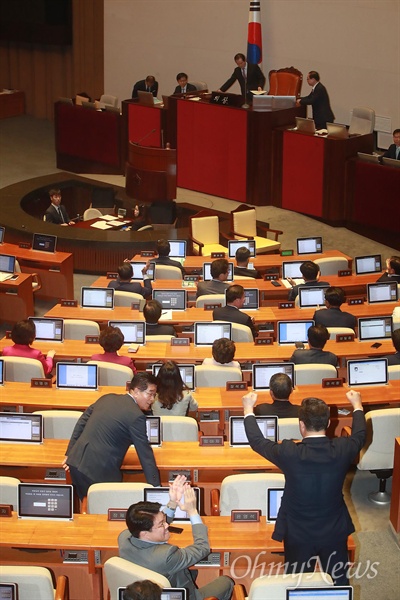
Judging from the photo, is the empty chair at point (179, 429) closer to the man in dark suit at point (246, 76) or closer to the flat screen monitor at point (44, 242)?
the flat screen monitor at point (44, 242)

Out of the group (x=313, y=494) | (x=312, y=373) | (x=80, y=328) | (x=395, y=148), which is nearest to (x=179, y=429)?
(x=312, y=373)

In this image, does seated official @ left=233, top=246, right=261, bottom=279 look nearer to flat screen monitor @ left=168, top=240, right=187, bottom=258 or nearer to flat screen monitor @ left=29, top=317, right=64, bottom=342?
flat screen monitor @ left=168, top=240, right=187, bottom=258

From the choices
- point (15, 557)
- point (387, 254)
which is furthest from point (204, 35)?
point (15, 557)

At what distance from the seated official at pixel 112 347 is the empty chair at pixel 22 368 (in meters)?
0.45

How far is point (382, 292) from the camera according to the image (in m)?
9.51

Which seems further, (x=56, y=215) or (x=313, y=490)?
(x=56, y=215)

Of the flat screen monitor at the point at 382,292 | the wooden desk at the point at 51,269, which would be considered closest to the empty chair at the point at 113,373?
the flat screen monitor at the point at 382,292

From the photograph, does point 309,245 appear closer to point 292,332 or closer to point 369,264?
point 369,264

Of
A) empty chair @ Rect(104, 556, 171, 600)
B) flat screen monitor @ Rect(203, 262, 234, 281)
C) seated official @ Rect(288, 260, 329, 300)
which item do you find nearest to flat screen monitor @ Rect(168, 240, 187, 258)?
flat screen monitor @ Rect(203, 262, 234, 281)

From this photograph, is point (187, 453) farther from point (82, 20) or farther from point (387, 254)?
point (82, 20)

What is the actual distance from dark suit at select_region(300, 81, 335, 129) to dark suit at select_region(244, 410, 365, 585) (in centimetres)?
1010

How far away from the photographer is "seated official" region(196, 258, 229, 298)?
9.55m

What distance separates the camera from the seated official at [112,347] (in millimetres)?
7527

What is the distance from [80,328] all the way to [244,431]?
113 inches
